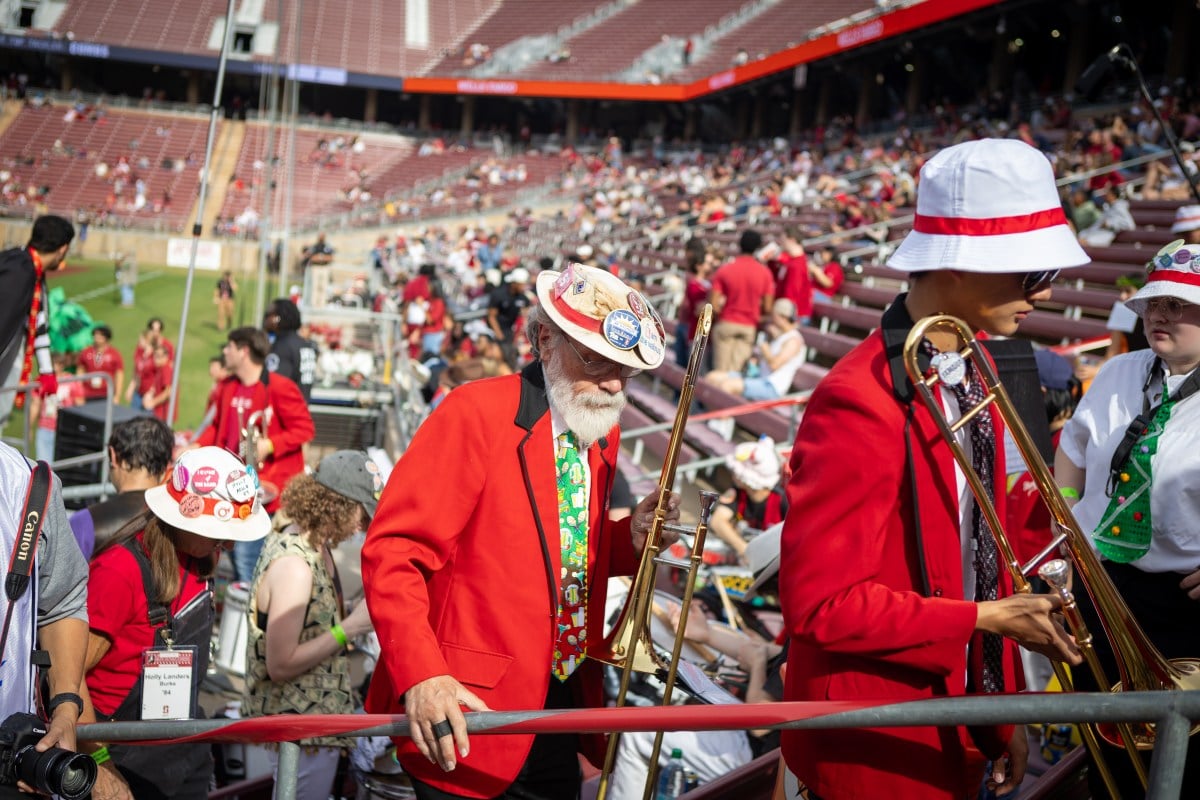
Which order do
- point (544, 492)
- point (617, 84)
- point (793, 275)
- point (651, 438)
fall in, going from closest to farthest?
point (544, 492) < point (651, 438) < point (793, 275) < point (617, 84)

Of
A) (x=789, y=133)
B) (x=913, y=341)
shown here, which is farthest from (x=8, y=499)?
(x=789, y=133)

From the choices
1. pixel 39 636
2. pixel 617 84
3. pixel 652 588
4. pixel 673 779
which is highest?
pixel 617 84

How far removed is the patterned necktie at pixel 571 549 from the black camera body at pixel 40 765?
1019mm

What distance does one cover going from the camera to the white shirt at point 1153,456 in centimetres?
253

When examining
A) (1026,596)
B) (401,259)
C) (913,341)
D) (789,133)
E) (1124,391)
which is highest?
(789,133)

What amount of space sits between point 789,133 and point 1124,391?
36.3 meters

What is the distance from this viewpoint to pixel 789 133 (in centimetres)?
3753

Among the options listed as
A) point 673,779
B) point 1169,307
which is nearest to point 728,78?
point 673,779

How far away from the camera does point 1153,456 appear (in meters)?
2.60

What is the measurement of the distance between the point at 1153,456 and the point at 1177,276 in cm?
45

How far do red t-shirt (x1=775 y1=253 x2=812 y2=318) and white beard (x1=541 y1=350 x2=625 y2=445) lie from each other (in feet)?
26.5

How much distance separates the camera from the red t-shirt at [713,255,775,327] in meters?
9.14

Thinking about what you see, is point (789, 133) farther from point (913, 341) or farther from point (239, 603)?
point (913, 341)

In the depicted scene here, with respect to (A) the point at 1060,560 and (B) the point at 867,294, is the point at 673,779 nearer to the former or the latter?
(A) the point at 1060,560
